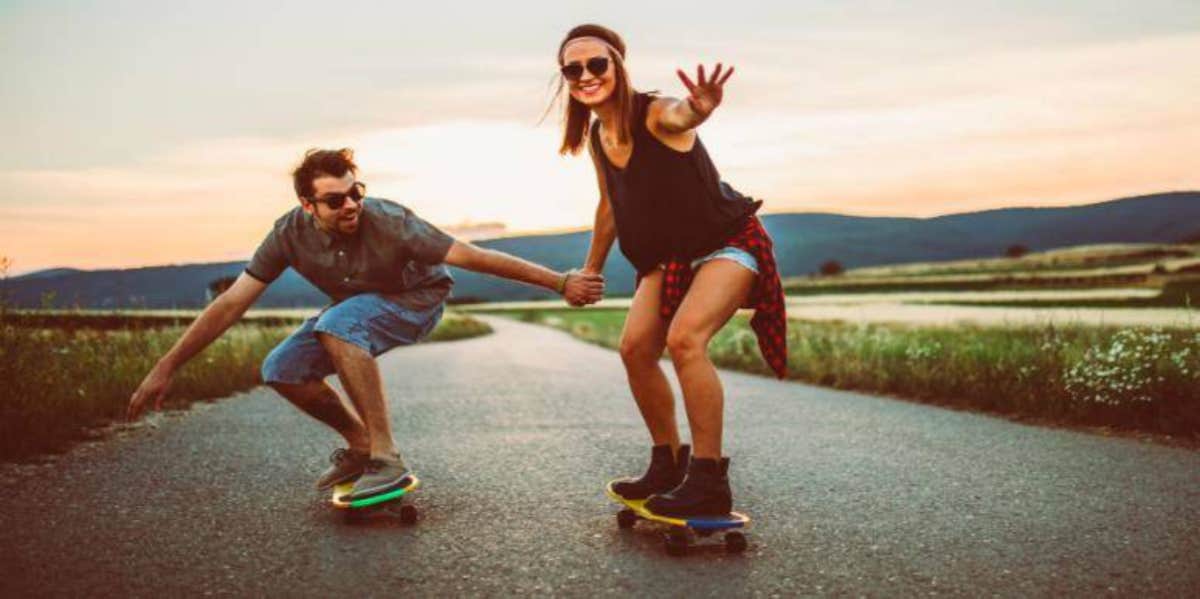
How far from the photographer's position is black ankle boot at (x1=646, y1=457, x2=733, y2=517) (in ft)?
13.0

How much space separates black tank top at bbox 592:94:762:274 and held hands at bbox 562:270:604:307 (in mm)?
477

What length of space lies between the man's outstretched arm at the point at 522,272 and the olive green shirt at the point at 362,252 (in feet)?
0.31

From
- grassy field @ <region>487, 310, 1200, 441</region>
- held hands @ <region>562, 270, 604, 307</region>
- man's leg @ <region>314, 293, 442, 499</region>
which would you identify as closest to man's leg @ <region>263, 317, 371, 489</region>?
man's leg @ <region>314, 293, 442, 499</region>

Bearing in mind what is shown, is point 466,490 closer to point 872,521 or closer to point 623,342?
point 623,342

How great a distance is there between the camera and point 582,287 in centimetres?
475

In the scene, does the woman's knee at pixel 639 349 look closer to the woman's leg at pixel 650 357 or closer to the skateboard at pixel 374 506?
the woman's leg at pixel 650 357

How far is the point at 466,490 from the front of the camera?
5.33 m

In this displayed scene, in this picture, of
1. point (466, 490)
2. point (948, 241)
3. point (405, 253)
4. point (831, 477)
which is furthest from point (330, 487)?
point (948, 241)

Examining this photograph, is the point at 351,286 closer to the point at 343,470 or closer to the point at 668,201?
the point at 343,470

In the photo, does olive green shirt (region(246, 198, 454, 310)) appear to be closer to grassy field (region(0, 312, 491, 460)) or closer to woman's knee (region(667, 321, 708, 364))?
woman's knee (region(667, 321, 708, 364))

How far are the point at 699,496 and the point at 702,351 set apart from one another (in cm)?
56

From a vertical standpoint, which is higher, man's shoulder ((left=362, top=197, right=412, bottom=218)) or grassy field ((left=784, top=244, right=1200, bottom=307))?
man's shoulder ((left=362, top=197, right=412, bottom=218))

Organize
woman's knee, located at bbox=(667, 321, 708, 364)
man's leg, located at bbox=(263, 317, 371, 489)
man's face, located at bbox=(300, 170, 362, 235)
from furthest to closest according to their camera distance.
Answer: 1. man's leg, located at bbox=(263, 317, 371, 489)
2. man's face, located at bbox=(300, 170, 362, 235)
3. woman's knee, located at bbox=(667, 321, 708, 364)

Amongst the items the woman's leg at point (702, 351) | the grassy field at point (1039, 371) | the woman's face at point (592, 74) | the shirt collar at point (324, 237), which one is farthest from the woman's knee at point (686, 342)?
the grassy field at point (1039, 371)
